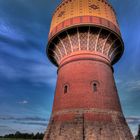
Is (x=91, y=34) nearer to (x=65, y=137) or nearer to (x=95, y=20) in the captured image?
(x=95, y=20)

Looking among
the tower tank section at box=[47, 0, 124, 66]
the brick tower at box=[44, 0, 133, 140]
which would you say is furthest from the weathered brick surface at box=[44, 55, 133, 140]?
the tower tank section at box=[47, 0, 124, 66]

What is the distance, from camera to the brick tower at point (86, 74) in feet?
29.5

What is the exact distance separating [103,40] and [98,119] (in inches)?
203

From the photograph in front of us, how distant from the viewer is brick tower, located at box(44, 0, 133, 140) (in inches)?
354

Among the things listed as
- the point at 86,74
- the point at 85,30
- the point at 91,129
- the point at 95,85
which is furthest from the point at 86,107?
the point at 85,30

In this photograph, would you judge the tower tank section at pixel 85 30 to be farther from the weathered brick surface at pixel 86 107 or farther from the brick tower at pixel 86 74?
the weathered brick surface at pixel 86 107

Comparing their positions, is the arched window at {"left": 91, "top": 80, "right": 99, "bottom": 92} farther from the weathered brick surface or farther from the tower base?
the tower base

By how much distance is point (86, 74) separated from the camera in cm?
1048

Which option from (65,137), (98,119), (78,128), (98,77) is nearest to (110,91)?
(98,77)

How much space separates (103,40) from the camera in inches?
446

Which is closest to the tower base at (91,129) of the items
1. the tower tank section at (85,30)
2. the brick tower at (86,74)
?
the brick tower at (86,74)

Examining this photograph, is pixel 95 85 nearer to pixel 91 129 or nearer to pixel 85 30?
pixel 91 129

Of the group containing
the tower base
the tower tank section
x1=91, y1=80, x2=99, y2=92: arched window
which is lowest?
the tower base

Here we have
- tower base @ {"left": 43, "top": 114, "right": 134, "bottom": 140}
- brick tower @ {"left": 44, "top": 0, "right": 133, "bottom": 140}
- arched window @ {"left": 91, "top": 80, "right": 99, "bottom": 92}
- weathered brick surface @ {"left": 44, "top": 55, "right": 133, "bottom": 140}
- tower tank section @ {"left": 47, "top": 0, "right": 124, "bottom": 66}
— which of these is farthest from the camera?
tower tank section @ {"left": 47, "top": 0, "right": 124, "bottom": 66}
